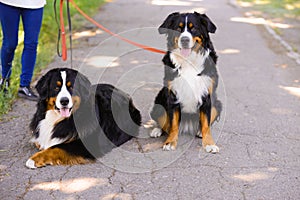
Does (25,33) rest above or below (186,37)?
below

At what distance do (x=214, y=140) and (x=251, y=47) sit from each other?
14.9ft

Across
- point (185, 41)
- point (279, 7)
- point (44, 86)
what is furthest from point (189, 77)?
point (279, 7)

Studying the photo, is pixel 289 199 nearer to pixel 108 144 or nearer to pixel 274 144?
pixel 274 144

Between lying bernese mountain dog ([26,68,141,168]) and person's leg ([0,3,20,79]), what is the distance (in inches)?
57.9

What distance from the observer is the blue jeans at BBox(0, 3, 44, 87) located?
5230 mm

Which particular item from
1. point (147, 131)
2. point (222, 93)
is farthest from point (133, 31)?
point (147, 131)

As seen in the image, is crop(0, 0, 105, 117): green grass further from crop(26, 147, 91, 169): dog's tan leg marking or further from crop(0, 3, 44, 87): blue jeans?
crop(26, 147, 91, 169): dog's tan leg marking

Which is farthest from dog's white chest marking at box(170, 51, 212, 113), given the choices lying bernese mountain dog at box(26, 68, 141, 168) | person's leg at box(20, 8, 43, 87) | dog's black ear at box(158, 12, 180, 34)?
person's leg at box(20, 8, 43, 87)

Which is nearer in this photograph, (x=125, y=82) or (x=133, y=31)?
(x=125, y=82)

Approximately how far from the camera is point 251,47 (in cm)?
888

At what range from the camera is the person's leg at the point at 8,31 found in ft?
17.0

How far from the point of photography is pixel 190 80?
4.46m

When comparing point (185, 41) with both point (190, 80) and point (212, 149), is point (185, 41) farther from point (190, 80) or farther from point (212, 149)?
point (212, 149)

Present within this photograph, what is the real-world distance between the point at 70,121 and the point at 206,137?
1428 millimetres
